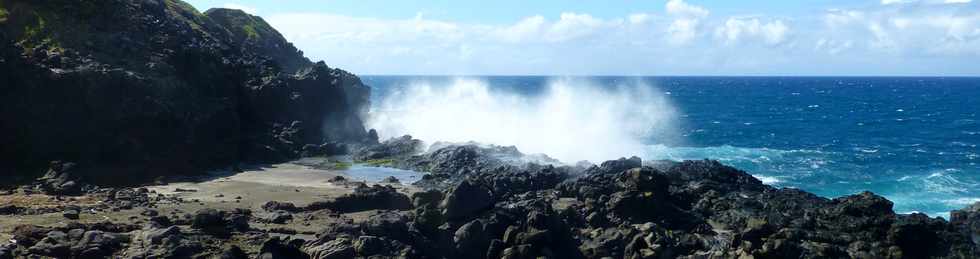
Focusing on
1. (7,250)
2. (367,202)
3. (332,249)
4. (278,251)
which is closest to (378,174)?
→ (367,202)

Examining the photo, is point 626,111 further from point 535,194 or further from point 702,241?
point 702,241

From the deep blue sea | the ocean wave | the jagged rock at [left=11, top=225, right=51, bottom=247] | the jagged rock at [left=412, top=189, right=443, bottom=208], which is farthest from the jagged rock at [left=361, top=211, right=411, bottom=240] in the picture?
the ocean wave

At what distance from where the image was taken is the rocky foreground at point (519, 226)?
27.9 m

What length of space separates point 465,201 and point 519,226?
2.57 meters

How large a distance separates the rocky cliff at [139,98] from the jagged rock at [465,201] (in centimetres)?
2221

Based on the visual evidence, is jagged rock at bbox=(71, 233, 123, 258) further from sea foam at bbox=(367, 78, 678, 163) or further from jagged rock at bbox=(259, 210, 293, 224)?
sea foam at bbox=(367, 78, 678, 163)

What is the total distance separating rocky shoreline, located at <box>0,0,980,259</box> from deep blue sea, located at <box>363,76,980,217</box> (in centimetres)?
1624

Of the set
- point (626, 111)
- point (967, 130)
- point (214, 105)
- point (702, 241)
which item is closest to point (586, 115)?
point (626, 111)

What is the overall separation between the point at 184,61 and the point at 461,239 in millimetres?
35881

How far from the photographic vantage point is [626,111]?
409 feet

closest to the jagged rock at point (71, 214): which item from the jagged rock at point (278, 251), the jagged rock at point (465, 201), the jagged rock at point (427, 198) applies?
the jagged rock at point (278, 251)

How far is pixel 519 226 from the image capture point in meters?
31.3

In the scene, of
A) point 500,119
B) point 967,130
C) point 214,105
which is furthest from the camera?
point 967,130

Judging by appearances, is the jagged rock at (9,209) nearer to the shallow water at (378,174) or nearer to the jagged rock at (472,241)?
the jagged rock at (472,241)
